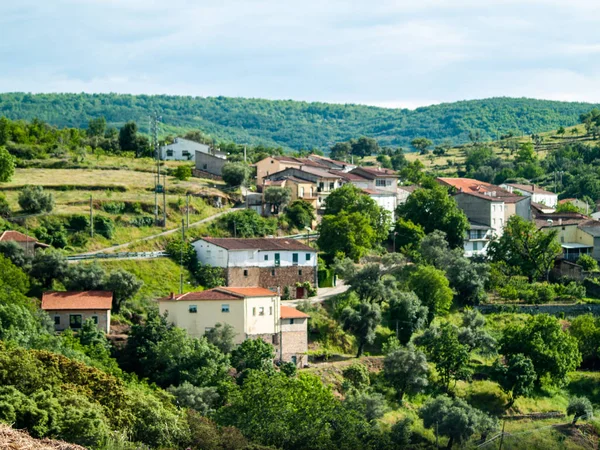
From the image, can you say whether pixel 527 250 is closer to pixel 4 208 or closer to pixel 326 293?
pixel 326 293

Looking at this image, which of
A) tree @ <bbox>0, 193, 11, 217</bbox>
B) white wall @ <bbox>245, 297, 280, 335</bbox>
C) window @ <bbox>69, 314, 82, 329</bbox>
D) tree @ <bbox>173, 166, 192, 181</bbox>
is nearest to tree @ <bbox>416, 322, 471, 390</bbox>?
white wall @ <bbox>245, 297, 280, 335</bbox>

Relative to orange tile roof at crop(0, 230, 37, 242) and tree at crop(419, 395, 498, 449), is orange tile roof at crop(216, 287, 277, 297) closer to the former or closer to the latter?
tree at crop(419, 395, 498, 449)

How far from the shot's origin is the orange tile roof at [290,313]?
225 feet

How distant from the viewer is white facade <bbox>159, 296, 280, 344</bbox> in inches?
2616

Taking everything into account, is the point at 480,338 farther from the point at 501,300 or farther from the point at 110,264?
the point at 110,264

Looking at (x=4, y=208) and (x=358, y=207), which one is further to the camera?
(x=358, y=207)

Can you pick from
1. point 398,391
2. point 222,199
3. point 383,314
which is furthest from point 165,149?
point 398,391

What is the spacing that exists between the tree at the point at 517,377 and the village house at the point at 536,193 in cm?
5113

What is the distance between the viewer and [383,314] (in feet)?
247

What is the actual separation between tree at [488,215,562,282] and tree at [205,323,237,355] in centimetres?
2995

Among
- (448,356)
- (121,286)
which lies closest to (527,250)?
(448,356)

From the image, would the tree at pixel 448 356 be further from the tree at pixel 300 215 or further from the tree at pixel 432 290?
the tree at pixel 300 215

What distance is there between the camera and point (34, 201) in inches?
3093

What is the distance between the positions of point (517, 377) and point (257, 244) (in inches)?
780
